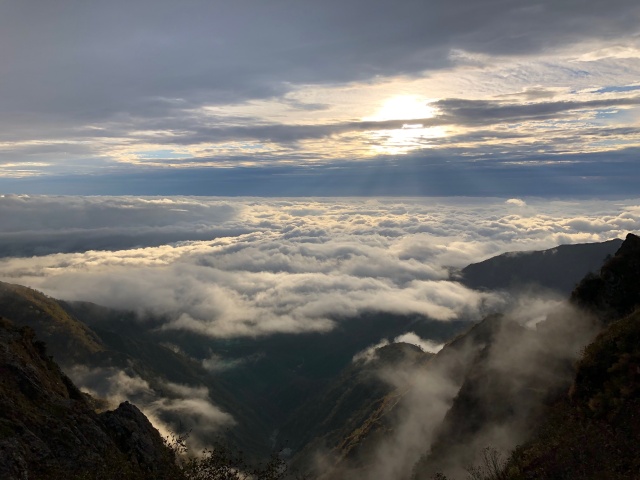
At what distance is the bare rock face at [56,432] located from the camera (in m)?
42.9

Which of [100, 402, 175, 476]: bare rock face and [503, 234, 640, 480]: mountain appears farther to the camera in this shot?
[100, 402, 175, 476]: bare rock face

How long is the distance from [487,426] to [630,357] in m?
37.2

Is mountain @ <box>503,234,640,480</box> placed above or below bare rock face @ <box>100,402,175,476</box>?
above

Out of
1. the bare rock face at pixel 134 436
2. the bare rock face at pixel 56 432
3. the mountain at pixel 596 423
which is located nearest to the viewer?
the mountain at pixel 596 423

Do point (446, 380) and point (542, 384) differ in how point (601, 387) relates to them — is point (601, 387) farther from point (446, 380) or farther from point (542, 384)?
point (446, 380)

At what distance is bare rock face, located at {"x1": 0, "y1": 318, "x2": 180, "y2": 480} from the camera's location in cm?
4291

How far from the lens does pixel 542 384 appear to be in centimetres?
7400

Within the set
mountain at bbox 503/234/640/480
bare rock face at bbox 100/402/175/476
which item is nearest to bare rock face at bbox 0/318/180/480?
bare rock face at bbox 100/402/175/476

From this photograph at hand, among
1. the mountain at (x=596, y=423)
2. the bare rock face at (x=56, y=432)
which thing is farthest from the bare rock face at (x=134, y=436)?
the mountain at (x=596, y=423)

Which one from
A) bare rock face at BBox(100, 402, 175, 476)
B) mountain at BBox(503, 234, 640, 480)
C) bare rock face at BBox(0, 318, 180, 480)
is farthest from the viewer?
bare rock face at BBox(100, 402, 175, 476)

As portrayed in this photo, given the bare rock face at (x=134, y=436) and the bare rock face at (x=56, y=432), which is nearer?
the bare rock face at (x=56, y=432)

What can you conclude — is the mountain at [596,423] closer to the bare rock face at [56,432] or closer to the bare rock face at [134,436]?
the bare rock face at [56,432]

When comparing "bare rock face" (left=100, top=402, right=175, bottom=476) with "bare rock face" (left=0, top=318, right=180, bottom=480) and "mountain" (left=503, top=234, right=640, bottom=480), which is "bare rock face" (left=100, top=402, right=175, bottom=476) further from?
"mountain" (left=503, top=234, right=640, bottom=480)

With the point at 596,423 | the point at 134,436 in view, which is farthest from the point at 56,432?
the point at 596,423
